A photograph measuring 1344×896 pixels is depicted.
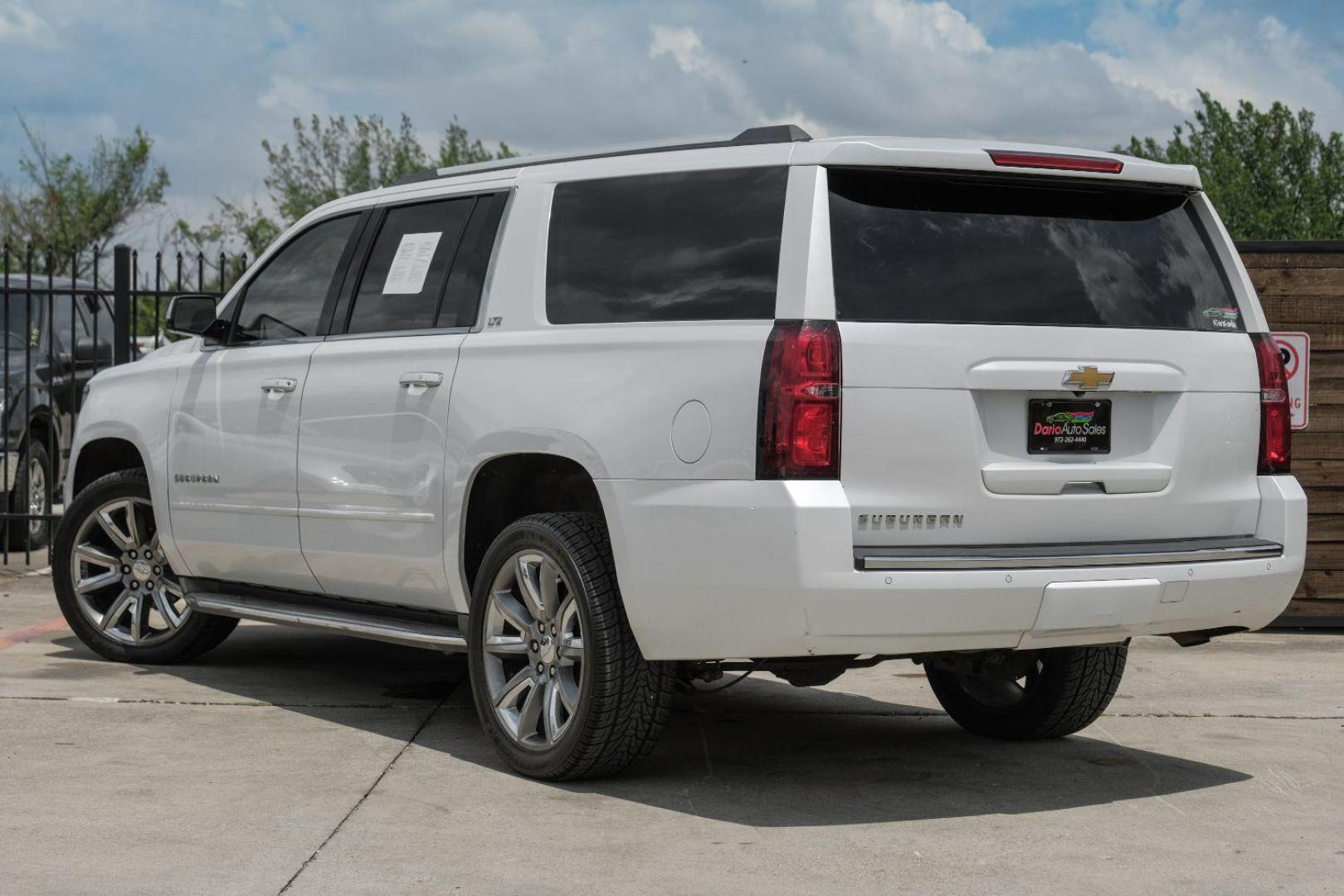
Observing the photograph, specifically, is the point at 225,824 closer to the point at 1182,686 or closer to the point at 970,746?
the point at 970,746

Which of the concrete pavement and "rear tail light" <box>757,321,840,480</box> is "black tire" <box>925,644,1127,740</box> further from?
"rear tail light" <box>757,321,840,480</box>

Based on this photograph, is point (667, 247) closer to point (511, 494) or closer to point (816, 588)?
point (511, 494)

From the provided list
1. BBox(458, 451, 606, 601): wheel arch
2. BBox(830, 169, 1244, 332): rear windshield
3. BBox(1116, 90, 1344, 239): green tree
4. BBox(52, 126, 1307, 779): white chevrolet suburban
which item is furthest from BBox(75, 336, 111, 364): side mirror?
BBox(1116, 90, 1344, 239): green tree

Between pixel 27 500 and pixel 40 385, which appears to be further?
pixel 40 385

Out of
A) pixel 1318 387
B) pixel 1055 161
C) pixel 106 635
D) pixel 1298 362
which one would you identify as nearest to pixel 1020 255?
pixel 1055 161

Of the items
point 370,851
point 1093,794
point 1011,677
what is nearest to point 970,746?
point 1011,677

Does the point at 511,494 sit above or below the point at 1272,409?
below

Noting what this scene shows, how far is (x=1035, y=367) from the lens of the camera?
504 centimetres

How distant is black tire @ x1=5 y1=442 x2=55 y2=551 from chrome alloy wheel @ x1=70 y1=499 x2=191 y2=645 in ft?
12.5

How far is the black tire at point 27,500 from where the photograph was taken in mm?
11664

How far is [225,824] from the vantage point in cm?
498

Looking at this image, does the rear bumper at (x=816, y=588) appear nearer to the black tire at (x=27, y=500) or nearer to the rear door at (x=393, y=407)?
the rear door at (x=393, y=407)

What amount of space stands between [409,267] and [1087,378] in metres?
2.59

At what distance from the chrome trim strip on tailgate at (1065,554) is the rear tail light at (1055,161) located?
112cm
